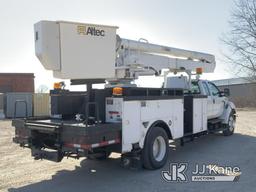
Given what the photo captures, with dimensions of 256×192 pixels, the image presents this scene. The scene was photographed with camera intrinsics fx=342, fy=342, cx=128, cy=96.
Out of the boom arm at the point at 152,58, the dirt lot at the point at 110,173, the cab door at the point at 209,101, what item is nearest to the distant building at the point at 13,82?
the dirt lot at the point at 110,173

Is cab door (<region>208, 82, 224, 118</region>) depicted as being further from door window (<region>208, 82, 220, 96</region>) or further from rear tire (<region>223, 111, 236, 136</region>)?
rear tire (<region>223, 111, 236, 136</region>)

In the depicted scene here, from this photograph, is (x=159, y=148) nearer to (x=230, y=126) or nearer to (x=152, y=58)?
(x=152, y=58)

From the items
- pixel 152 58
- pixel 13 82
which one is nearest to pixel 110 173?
pixel 152 58

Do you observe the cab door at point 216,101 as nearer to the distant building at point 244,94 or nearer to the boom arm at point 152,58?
the boom arm at point 152,58

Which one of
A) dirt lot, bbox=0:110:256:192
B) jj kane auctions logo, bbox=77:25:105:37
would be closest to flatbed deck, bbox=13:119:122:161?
dirt lot, bbox=0:110:256:192

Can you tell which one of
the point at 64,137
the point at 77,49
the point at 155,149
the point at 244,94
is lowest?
the point at 155,149

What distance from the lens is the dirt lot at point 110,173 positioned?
6523 mm

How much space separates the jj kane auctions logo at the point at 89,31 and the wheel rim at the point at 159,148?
2.77 metres

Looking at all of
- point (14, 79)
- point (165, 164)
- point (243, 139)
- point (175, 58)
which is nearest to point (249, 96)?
point (14, 79)

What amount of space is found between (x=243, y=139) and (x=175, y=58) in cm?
414

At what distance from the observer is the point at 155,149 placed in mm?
7965

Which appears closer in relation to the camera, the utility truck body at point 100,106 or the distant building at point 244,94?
the utility truck body at point 100,106

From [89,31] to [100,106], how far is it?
5.06 ft

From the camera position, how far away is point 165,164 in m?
8.12
